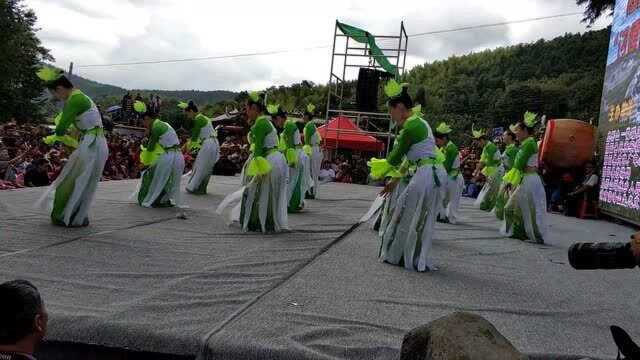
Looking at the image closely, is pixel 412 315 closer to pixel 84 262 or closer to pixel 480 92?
pixel 84 262

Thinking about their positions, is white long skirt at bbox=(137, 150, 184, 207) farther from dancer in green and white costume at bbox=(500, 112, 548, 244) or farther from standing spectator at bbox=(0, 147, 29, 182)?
dancer in green and white costume at bbox=(500, 112, 548, 244)

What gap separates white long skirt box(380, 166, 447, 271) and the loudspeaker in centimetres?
1215

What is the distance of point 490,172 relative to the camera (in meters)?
11.2

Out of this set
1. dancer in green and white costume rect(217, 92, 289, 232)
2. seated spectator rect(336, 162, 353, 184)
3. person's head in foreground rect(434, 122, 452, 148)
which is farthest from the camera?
seated spectator rect(336, 162, 353, 184)

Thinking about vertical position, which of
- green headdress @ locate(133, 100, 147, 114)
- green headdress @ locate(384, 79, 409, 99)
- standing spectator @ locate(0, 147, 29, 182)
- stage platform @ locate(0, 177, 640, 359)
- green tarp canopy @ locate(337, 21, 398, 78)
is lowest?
stage platform @ locate(0, 177, 640, 359)

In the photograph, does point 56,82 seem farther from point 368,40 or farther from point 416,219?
point 368,40

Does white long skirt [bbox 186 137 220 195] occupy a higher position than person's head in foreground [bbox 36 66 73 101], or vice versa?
person's head in foreground [bbox 36 66 73 101]

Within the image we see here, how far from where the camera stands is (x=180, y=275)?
398cm

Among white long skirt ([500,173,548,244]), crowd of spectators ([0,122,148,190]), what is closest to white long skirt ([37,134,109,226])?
crowd of spectators ([0,122,148,190])

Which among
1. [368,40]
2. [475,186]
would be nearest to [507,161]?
[475,186]

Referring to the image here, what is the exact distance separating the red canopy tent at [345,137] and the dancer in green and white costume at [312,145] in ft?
16.3

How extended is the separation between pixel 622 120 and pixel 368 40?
7.71 m

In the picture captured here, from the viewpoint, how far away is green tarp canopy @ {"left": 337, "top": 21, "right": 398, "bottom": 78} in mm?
16078

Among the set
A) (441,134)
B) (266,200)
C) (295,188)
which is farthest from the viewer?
(295,188)
